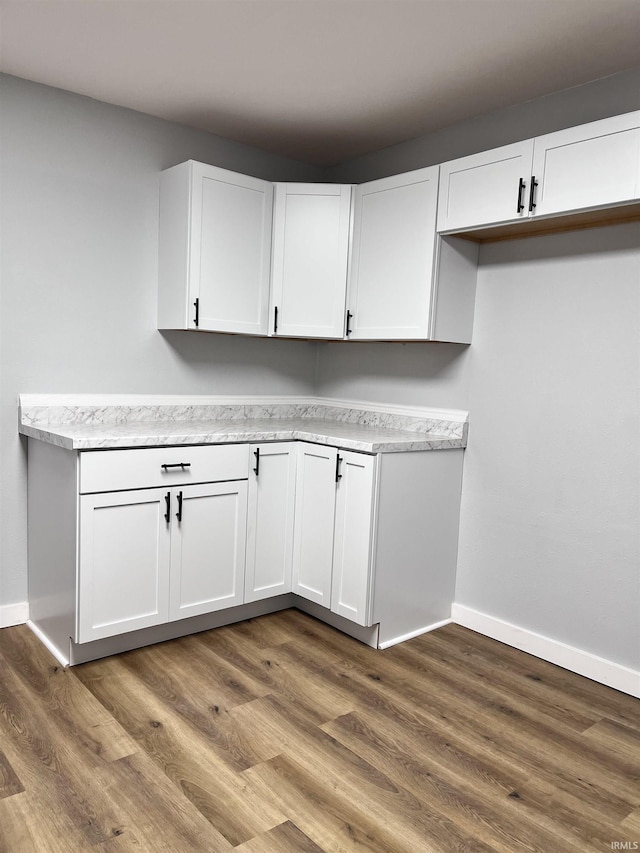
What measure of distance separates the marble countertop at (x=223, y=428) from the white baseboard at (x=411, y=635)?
2.87 ft

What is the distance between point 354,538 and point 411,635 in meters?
0.58

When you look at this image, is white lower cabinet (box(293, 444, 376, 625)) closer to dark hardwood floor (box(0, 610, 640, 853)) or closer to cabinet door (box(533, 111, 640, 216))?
dark hardwood floor (box(0, 610, 640, 853))

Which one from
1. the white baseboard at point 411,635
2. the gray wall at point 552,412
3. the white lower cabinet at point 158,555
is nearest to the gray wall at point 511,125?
the gray wall at point 552,412

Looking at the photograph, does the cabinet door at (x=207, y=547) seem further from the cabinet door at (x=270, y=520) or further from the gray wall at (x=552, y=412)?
the gray wall at (x=552, y=412)

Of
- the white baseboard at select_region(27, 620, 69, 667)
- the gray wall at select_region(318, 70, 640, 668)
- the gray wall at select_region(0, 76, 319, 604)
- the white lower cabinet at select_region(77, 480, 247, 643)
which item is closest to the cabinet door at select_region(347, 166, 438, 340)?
the gray wall at select_region(318, 70, 640, 668)

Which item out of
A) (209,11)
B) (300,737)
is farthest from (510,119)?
(300,737)

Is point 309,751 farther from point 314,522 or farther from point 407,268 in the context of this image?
point 407,268

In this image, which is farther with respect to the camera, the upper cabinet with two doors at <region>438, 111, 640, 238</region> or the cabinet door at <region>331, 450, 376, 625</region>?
the cabinet door at <region>331, 450, 376, 625</region>

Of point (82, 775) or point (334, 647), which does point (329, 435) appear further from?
point (82, 775)

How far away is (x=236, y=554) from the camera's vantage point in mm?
3004

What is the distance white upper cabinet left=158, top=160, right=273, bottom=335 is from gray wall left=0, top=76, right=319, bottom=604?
14 cm

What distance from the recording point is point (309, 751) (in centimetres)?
212

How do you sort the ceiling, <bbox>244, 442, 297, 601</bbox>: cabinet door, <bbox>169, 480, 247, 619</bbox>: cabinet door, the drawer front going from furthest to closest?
1. <bbox>244, 442, 297, 601</bbox>: cabinet door
2. <bbox>169, 480, 247, 619</bbox>: cabinet door
3. the drawer front
4. the ceiling

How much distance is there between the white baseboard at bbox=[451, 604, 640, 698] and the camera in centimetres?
260
